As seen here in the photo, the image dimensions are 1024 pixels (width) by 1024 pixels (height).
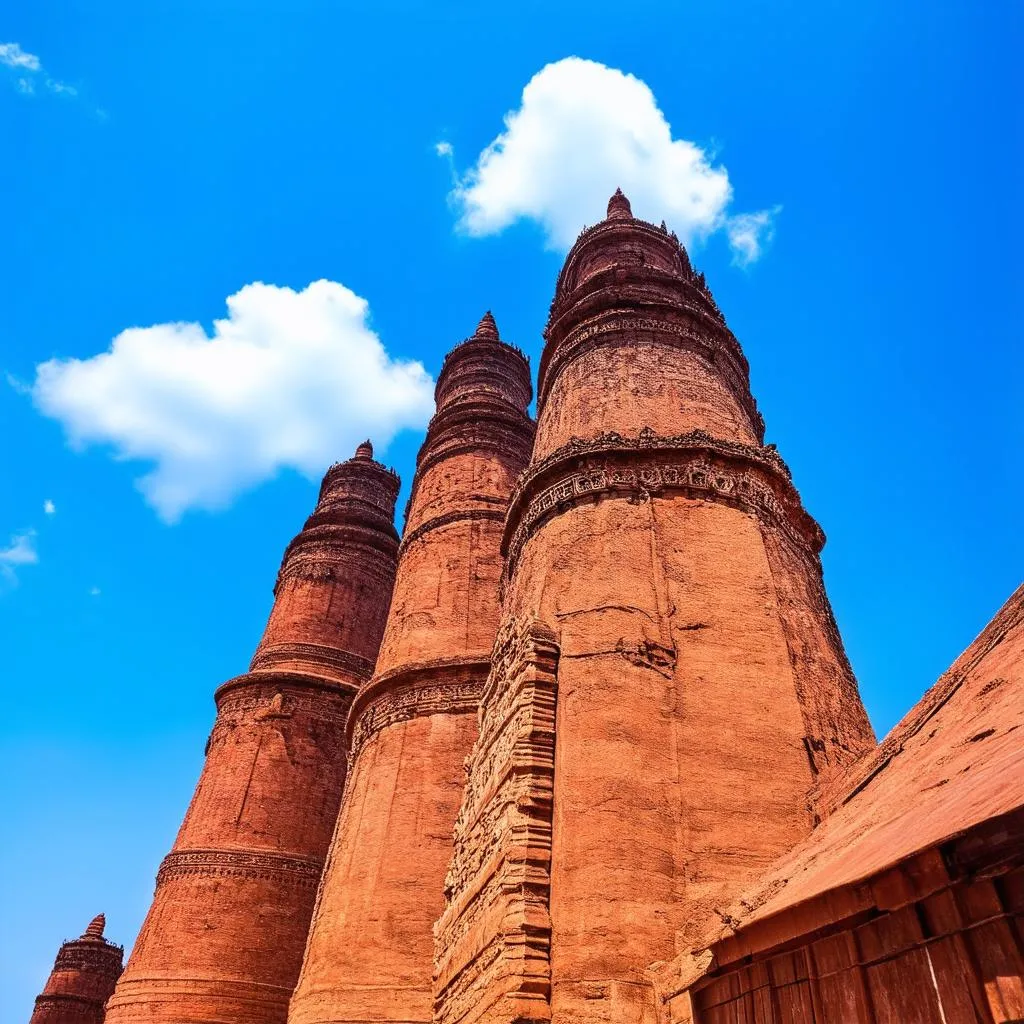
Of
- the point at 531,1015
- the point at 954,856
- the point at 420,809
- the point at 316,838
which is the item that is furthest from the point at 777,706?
the point at 316,838

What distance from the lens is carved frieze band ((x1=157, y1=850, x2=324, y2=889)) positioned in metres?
16.5

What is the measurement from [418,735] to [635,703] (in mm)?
7098

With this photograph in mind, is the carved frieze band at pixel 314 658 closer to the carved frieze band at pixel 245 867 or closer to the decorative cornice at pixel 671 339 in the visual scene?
the carved frieze band at pixel 245 867

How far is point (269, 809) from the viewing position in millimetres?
17469

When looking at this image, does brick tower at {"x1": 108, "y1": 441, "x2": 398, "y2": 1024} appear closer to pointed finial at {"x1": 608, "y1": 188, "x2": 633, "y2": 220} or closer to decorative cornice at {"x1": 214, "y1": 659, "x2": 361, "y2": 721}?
decorative cornice at {"x1": 214, "y1": 659, "x2": 361, "y2": 721}

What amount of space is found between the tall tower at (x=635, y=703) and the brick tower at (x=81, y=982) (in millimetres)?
24663

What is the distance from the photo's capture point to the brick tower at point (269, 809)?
15.5 m

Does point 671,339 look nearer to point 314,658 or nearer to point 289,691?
point 289,691

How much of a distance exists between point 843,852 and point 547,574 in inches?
173

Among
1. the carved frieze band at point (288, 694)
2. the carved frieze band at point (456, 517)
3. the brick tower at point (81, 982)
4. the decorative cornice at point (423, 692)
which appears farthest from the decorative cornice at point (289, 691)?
the brick tower at point (81, 982)

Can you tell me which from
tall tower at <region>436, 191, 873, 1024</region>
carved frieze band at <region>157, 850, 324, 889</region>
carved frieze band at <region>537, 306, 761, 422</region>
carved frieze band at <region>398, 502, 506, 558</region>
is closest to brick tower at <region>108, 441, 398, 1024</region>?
carved frieze band at <region>157, 850, 324, 889</region>

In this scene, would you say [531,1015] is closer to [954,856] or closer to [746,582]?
[954,856]

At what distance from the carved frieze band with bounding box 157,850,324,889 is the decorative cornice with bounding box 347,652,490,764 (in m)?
4.06

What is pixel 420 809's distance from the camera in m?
12.3
